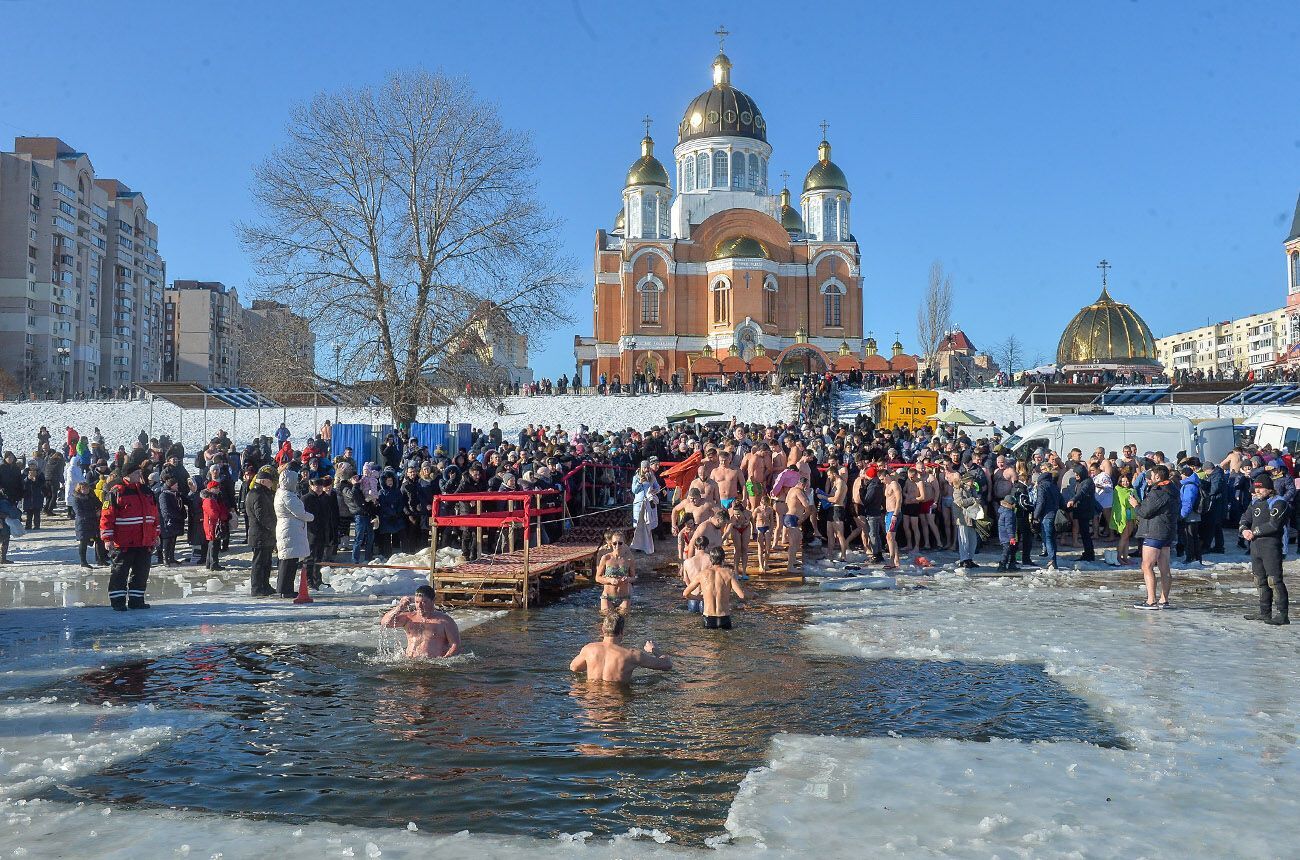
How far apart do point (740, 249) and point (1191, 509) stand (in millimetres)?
48705

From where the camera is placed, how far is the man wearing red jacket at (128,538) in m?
10.6

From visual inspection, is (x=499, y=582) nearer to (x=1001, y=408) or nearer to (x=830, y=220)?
(x=1001, y=408)

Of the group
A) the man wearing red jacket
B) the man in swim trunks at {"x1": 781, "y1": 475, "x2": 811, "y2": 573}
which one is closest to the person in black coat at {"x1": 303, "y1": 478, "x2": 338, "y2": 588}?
the man wearing red jacket

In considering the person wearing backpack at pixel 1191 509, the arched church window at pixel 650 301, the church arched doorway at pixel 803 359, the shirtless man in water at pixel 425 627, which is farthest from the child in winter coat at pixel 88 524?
the arched church window at pixel 650 301

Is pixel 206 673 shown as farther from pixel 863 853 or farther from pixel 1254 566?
pixel 1254 566

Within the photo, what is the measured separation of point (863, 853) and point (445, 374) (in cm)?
2255

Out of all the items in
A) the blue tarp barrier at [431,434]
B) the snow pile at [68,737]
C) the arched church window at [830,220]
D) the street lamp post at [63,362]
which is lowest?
the snow pile at [68,737]

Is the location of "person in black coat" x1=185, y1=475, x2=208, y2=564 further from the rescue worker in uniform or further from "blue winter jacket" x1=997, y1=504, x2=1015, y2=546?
the rescue worker in uniform

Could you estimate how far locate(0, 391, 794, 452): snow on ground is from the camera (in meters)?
33.9

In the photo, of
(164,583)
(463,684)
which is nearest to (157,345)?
(164,583)

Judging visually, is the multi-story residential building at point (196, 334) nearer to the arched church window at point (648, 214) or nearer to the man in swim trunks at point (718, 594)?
the arched church window at point (648, 214)

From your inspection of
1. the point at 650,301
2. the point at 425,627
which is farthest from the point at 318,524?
the point at 650,301

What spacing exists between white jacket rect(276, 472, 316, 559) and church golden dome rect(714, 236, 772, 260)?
2025 inches

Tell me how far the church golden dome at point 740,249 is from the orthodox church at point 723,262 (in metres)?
0.06
